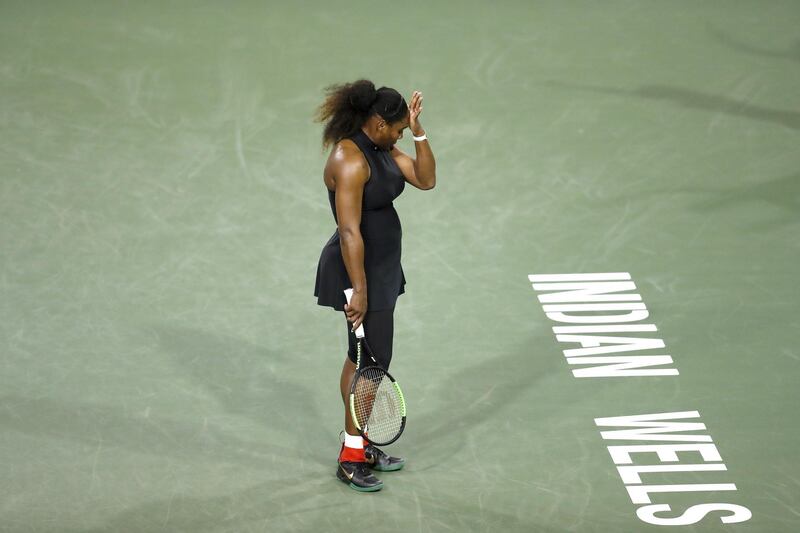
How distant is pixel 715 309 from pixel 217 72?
14.3ft

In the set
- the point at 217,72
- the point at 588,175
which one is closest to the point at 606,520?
the point at 588,175

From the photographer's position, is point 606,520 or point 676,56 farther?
point 676,56

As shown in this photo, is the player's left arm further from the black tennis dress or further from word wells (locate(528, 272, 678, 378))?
word wells (locate(528, 272, 678, 378))

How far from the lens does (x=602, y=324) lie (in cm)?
732

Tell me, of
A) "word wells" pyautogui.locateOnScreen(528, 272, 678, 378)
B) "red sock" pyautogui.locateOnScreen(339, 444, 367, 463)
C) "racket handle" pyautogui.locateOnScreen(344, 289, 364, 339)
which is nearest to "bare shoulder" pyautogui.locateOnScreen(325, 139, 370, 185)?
"racket handle" pyautogui.locateOnScreen(344, 289, 364, 339)

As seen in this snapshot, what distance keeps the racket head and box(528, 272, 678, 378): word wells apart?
136 cm

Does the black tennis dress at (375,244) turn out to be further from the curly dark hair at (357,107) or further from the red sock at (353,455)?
the red sock at (353,455)

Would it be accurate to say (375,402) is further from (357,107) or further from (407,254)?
(407,254)

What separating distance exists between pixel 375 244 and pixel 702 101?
15.7ft

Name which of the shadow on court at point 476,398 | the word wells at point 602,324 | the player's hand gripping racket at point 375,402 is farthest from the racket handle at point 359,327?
the word wells at point 602,324

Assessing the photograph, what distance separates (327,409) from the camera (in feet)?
21.4

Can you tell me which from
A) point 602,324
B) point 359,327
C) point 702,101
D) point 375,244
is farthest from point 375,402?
point 702,101

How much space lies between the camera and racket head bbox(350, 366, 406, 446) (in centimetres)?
579

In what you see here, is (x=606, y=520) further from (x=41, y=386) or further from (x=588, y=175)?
(x=588, y=175)
